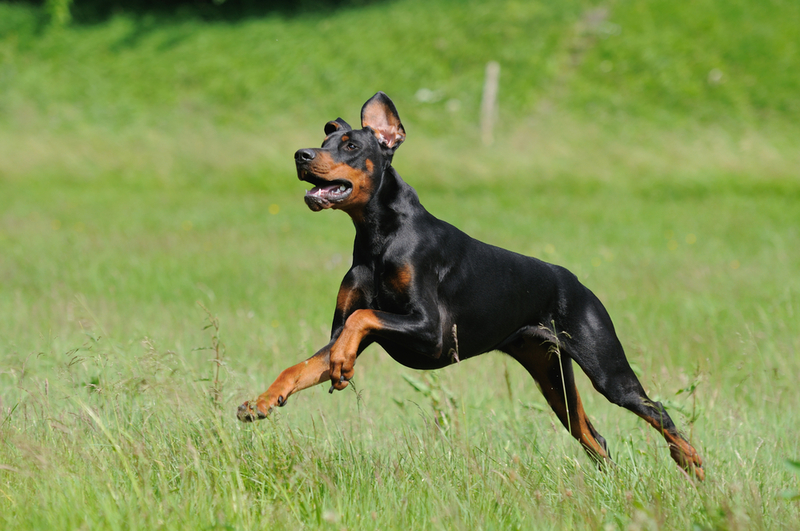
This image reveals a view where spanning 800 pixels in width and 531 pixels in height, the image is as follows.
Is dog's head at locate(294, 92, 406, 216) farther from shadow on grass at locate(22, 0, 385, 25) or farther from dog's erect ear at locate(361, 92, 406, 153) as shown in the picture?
shadow on grass at locate(22, 0, 385, 25)

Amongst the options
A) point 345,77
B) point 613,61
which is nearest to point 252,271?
point 345,77

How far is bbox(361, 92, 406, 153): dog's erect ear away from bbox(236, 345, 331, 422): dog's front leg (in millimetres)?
988

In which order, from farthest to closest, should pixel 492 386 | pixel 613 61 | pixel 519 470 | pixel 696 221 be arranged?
pixel 613 61 → pixel 696 221 → pixel 492 386 → pixel 519 470

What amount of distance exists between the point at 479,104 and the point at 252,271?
1135 centimetres

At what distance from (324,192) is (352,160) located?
0.20 m

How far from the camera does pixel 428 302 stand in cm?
312

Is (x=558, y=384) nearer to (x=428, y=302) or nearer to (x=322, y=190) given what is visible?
(x=428, y=302)

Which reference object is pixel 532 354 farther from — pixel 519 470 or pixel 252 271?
pixel 252 271

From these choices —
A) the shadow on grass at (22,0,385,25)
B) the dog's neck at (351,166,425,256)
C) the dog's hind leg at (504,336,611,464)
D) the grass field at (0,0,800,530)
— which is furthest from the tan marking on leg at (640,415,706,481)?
the shadow on grass at (22,0,385,25)

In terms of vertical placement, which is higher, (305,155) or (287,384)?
(305,155)

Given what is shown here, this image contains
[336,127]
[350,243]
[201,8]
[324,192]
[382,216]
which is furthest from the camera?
[201,8]

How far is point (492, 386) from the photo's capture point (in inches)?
205

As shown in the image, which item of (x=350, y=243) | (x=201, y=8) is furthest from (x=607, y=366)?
(x=201, y=8)

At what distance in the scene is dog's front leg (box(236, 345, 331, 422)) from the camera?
275cm
